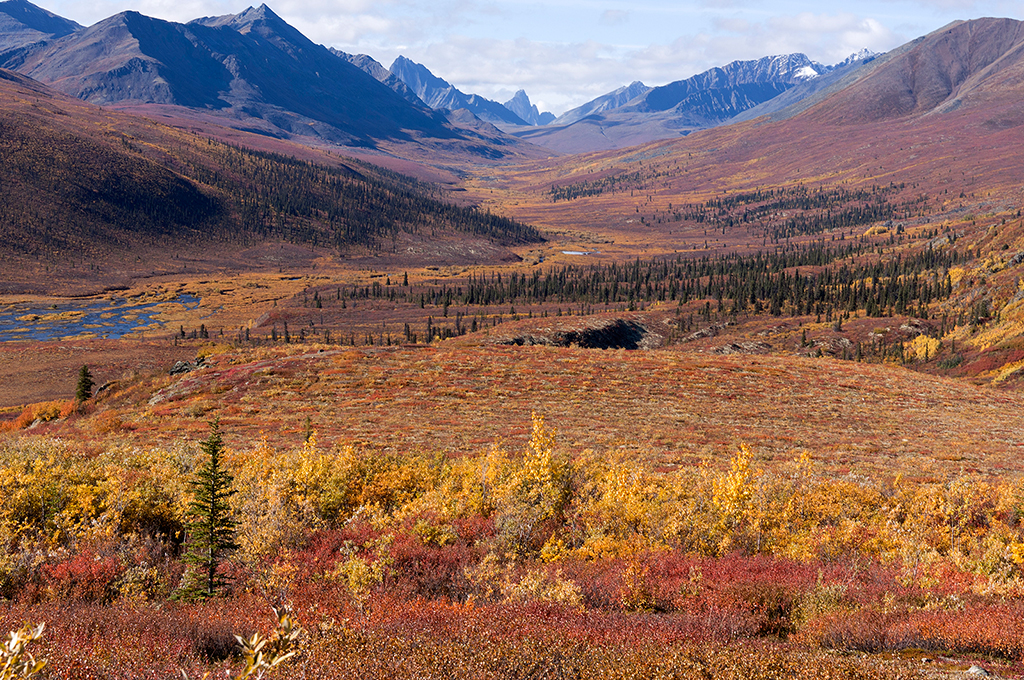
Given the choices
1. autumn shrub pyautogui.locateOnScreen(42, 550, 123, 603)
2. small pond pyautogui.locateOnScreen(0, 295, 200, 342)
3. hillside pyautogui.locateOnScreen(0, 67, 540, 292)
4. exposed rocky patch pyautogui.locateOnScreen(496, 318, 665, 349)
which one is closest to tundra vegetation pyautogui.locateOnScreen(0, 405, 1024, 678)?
autumn shrub pyautogui.locateOnScreen(42, 550, 123, 603)

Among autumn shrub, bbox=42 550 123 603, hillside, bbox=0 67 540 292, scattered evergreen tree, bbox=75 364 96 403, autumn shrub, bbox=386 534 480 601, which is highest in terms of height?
hillside, bbox=0 67 540 292

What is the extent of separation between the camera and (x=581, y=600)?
8641mm

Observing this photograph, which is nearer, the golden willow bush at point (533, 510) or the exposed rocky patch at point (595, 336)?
the golden willow bush at point (533, 510)

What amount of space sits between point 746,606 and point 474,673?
15.2ft

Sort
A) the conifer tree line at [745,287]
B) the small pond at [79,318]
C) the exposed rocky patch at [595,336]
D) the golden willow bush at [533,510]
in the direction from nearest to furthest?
the golden willow bush at [533,510], the exposed rocky patch at [595,336], the small pond at [79,318], the conifer tree line at [745,287]

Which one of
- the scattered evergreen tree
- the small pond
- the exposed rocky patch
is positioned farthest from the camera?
the small pond

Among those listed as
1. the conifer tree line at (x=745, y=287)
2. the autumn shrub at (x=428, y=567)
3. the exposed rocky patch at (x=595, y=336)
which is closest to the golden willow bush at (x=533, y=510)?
the autumn shrub at (x=428, y=567)

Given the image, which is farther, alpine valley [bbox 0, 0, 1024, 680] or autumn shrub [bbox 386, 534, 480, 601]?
autumn shrub [bbox 386, 534, 480, 601]

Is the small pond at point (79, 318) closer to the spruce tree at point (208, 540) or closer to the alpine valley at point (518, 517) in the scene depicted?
the alpine valley at point (518, 517)

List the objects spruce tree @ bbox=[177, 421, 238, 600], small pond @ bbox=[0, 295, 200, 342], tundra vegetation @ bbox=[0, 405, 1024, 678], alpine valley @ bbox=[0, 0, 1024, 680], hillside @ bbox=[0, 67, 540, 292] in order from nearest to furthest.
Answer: tundra vegetation @ bbox=[0, 405, 1024, 678] < alpine valley @ bbox=[0, 0, 1024, 680] < spruce tree @ bbox=[177, 421, 238, 600] < small pond @ bbox=[0, 295, 200, 342] < hillside @ bbox=[0, 67, 540, 292]

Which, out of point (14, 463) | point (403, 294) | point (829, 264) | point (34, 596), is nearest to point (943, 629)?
point (34, 596)

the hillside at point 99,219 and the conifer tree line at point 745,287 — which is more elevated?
the hillside at point 99,219

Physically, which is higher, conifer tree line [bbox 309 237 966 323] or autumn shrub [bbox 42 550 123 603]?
conifer tree line [bbox 309 237 966 323]

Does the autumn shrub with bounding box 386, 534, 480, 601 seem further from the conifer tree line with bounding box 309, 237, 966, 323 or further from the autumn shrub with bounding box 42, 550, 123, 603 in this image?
the conifer tree line with bounding box 309, 237, 966, 323
